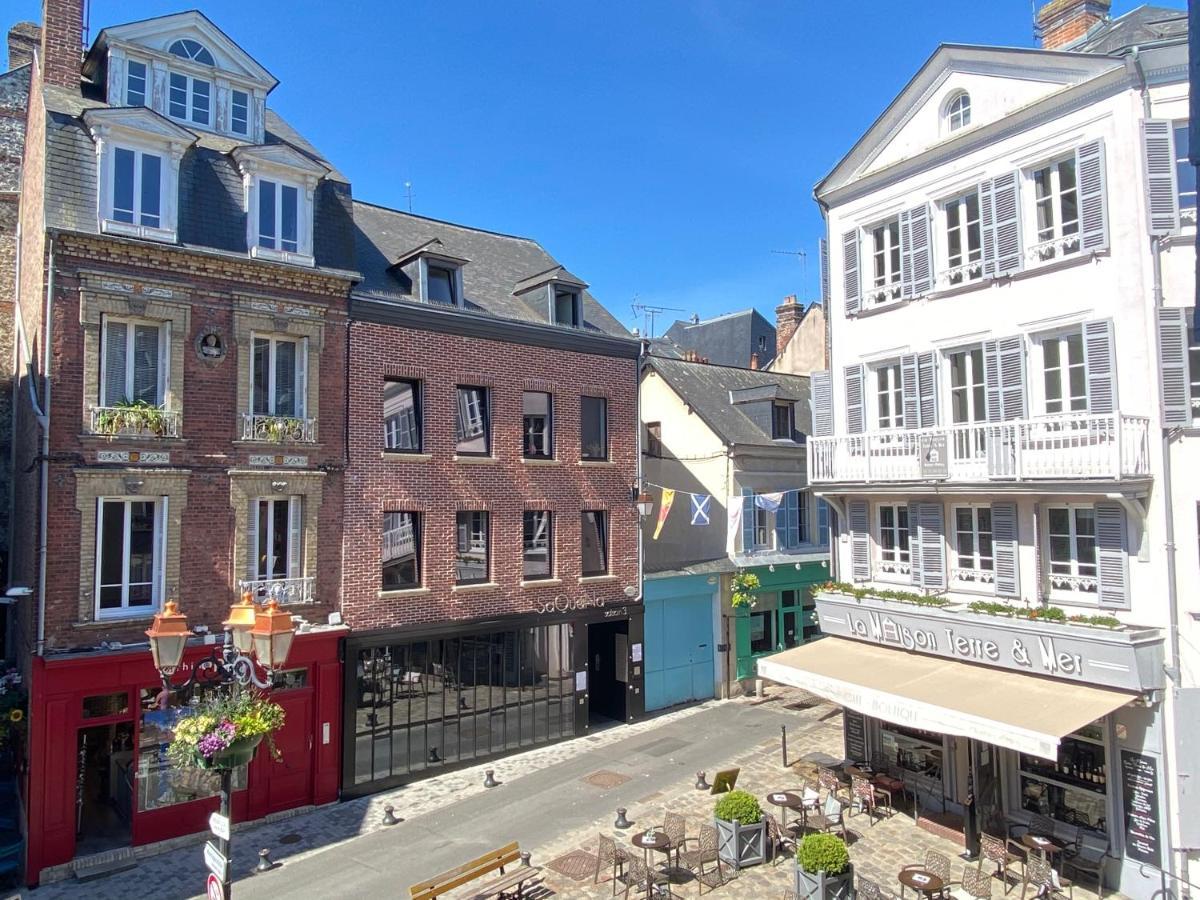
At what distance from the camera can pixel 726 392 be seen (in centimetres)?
2678

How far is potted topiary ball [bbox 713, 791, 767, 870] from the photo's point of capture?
12.4m

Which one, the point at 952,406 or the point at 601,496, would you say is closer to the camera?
the point at 952,406

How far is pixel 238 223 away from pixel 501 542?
8.48 metres

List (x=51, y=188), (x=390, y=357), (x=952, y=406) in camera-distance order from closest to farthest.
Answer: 1. (x=51, y=188)
2. (x=952, y=406)
3. (x=390, y=357)

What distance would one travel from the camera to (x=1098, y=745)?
12336mm

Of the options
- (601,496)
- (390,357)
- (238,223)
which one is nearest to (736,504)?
(601,496)

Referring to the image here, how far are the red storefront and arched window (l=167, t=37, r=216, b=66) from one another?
439 inches

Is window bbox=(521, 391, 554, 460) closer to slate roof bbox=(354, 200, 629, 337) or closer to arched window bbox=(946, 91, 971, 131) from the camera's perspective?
slate roof bbox=(354, 200, 629, 337)

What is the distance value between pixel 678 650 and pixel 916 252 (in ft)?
40.0

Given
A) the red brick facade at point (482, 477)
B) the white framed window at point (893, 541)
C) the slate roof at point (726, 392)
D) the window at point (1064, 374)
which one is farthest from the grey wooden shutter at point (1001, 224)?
the slate roof at point (726, 392)

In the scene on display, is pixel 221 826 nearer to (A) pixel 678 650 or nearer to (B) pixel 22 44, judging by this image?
(A) pixel 678 650

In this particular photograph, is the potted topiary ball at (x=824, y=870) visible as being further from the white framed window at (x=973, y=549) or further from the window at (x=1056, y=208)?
the window at (x=1056, y=208)

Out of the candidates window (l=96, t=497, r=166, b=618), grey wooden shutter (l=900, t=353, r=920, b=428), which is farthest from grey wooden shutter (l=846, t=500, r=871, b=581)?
window (l=96, t=497, r=166, b=618)

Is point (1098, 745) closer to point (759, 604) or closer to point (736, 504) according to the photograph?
point (736, 504)
